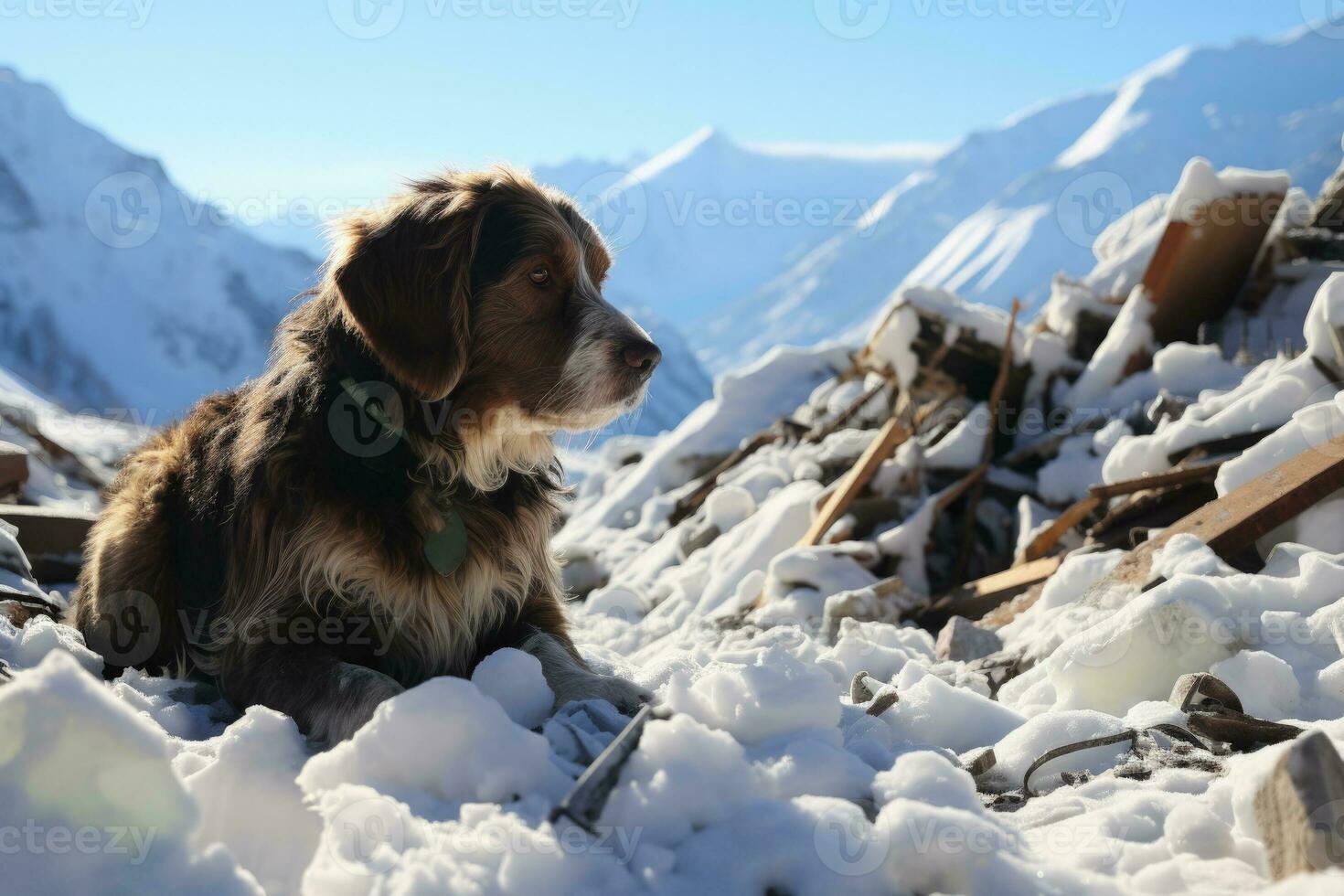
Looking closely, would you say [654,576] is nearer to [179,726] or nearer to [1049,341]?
[1049,341]

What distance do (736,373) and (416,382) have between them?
344 inches

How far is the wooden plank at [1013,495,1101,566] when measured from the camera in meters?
5.91

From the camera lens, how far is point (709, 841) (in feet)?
6.55

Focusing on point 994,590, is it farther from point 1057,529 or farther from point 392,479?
point 392,479

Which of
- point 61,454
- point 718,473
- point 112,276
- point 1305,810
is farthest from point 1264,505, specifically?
point 112,276

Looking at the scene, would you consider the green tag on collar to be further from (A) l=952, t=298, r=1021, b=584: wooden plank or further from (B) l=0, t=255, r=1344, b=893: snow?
(A) l=952, t=298, r=1021, b=584: wooden plank

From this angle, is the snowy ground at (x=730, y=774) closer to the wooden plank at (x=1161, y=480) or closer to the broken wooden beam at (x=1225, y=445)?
the wooden plank at (x=1161, y=480)

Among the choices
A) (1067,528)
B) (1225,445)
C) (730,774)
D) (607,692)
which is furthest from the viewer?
(1067,528)

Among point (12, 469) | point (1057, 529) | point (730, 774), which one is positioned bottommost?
point (12, 469)

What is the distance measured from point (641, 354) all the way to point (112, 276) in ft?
353

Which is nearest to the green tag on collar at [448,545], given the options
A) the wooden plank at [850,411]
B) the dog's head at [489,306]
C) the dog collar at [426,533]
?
the dog collar at [426,533]

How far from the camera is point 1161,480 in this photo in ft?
17.7

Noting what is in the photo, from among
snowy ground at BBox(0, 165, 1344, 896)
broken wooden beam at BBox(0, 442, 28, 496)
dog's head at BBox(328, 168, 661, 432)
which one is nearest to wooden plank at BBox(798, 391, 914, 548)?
snowy ground at BBox(0, 165, 1344, 896)

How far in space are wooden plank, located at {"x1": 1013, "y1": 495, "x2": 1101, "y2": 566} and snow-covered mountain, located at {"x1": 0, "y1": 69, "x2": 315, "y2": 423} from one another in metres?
90.9
